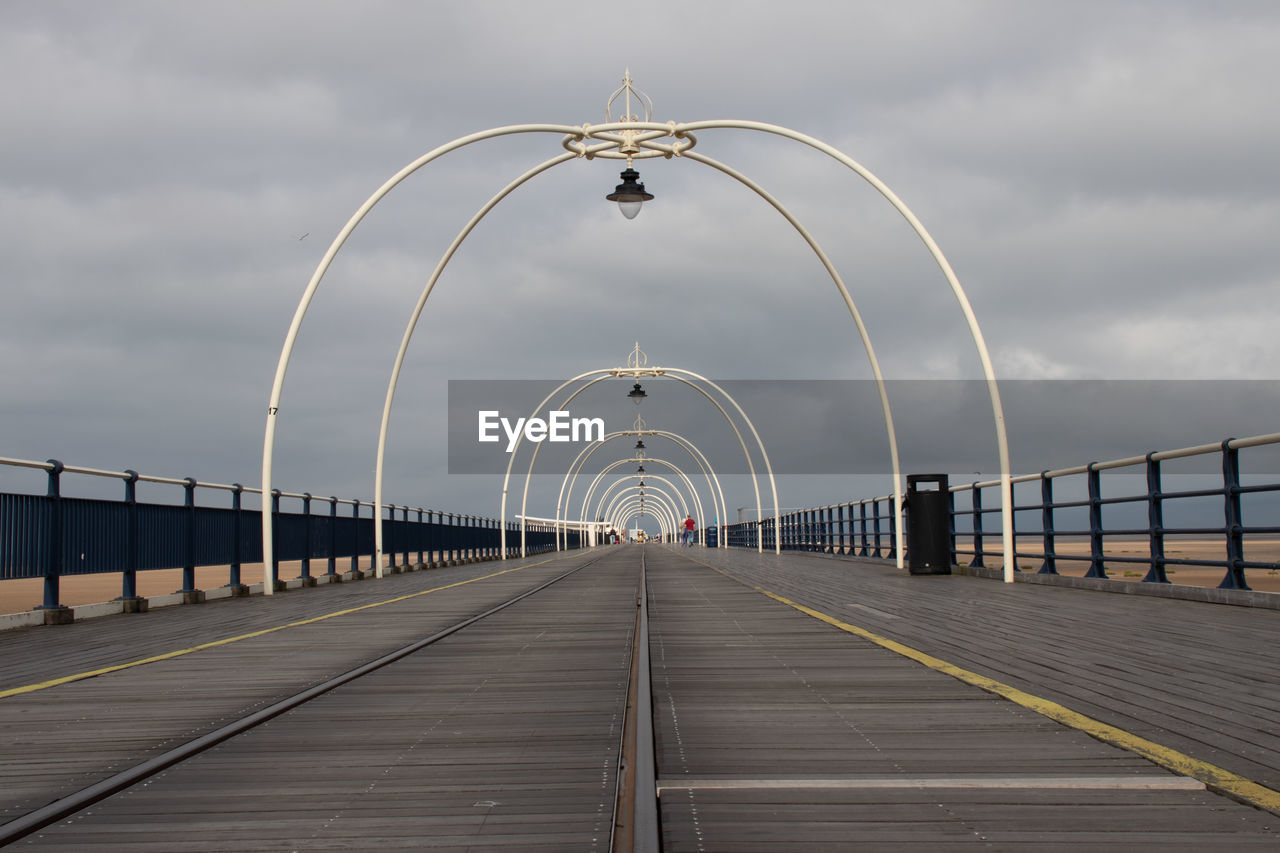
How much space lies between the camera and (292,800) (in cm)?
388

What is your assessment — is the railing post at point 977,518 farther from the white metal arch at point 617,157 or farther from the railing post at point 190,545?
the railing post at point 190,545

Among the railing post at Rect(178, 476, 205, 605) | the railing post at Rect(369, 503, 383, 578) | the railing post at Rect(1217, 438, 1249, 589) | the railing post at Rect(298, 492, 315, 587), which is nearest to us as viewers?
the railing post at Rect(1217, 438, 1249, 589)

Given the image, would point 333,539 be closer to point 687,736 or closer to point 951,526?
point 951,526

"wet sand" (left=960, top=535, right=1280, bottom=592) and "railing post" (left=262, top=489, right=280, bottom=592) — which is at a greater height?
"railing post" (left=262, top=489, right=280, bottom=592)

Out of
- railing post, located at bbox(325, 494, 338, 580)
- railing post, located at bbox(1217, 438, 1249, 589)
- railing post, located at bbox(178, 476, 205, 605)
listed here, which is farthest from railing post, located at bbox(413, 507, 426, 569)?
railing post, located at bbox(1217, 438, 1249, 589)

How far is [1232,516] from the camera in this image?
35.3 ft

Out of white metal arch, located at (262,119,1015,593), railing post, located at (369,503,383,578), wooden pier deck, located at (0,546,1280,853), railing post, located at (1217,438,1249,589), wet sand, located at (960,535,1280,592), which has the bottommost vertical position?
wet sand, located at (960,535,1280,592)

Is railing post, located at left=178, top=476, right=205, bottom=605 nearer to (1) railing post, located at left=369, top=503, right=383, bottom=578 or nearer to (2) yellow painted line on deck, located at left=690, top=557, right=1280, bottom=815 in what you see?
(1) railing post, located at left=369, top=503, right=383, bottom=578

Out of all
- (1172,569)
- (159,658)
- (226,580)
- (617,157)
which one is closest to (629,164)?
(617,157)

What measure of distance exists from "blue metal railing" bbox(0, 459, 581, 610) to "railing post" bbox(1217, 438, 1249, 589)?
1185 centimetres

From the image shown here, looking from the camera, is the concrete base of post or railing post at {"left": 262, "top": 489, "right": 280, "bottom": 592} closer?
the concrete base of post

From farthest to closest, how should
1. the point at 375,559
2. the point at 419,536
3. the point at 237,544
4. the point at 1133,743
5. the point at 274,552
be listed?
the point at 419,536 < the point at 375,559 < the point at 274,552 < the point at 237,544 < the point at 1133,743

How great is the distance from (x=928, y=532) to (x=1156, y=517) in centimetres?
732

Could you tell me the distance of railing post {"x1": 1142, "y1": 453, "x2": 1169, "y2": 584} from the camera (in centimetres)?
1247
